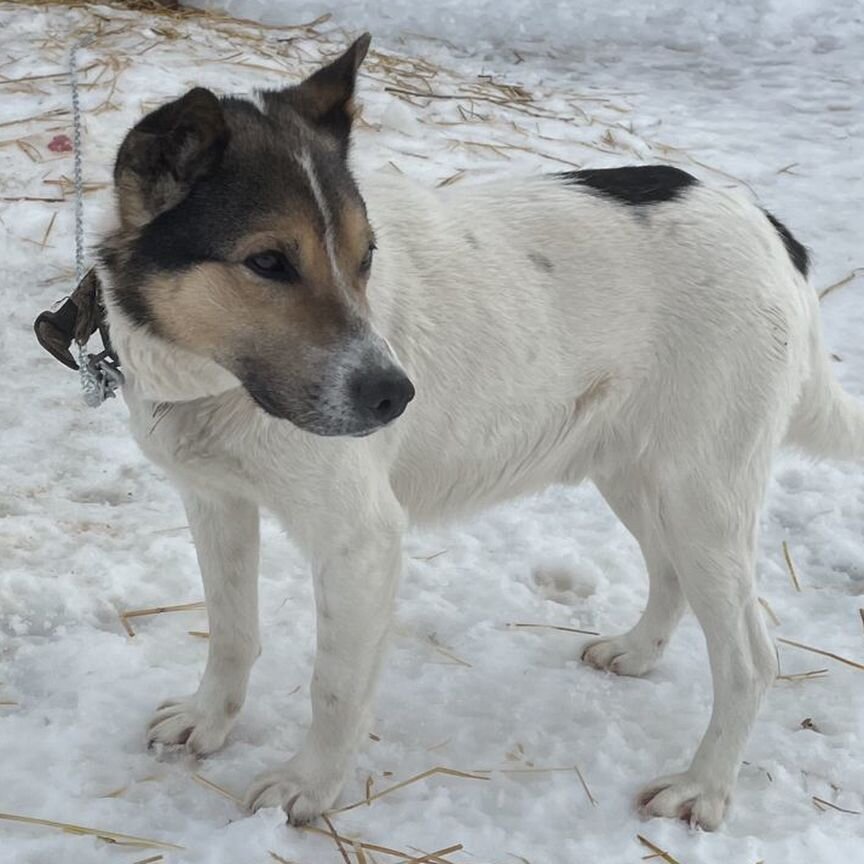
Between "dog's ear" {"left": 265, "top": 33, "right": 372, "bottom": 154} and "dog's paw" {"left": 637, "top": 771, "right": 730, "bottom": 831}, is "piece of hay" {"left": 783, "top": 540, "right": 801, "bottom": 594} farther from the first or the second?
"dog's ear" {"left": 265, "top": 33, "right": 372, "bottom": 154}

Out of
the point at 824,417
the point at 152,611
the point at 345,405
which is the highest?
the point at 345,405

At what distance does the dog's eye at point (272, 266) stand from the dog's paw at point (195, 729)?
145 centimetres

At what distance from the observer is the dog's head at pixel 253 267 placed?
2.55m

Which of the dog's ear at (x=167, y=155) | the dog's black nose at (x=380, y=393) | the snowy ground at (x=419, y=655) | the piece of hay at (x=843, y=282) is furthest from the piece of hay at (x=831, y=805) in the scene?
the piece of hay at (x=843, y=282)

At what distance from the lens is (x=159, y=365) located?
2748 millimetres

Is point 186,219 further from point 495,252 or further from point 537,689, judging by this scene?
point 537,689

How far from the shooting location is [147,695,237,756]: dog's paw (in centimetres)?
339

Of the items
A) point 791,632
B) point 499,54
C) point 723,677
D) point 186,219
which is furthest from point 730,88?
point 186,219

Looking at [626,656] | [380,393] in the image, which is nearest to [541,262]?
[380,393]

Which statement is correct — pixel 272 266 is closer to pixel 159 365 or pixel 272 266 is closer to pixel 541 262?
pixel 159 365

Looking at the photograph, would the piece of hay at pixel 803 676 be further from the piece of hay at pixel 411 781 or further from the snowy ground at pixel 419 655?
the piece of hay at pixel 411 781

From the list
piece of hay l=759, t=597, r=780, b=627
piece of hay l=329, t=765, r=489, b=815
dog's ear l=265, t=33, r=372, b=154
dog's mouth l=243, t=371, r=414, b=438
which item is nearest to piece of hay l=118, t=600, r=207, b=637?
piece of hay l=329, t=765, r=489, b=815

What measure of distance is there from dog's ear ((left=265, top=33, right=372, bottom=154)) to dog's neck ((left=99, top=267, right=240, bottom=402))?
2.13 feet

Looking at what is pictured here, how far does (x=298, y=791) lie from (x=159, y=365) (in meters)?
1.23
